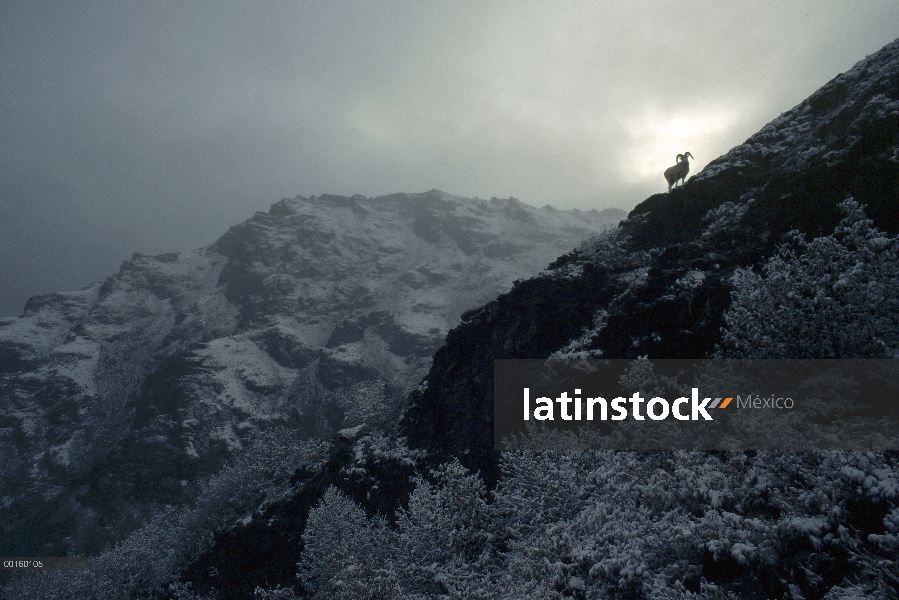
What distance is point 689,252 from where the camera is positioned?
3266 centimetres

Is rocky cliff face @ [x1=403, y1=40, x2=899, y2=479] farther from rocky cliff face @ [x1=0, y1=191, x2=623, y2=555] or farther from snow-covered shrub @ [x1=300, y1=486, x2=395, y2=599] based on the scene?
rocky cliff face @ [x1=0, y1=191, x2=623, y2=555]

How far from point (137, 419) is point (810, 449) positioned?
177452 mm

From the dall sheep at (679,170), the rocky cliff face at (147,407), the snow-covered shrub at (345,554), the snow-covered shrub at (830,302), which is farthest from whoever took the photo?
the rocky cliff face at (147,407)

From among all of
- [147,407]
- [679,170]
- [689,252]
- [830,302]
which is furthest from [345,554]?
[147,407]

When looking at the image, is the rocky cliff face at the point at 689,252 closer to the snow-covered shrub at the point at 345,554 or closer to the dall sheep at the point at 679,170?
the dall sheep at the point at 679,170

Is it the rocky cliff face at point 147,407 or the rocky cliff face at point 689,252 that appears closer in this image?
the rocky cliff face at point 689,252

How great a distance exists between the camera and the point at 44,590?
65.4 metres

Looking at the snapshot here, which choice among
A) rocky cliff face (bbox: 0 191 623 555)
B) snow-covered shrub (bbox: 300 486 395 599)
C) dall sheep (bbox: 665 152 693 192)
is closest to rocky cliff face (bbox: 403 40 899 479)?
dall sheep (bbox: 665 152 693 192)

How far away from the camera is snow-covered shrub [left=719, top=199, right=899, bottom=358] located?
1555cm

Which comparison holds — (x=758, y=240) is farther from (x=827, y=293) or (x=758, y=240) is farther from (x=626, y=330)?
(x=827, y=293)

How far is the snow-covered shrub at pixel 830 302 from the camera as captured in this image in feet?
51.0

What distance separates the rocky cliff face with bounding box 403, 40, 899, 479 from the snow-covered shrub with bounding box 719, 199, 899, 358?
606 centimetres

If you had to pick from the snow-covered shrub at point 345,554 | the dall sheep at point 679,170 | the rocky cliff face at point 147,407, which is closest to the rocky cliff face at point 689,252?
the dall sheep at point 679,170

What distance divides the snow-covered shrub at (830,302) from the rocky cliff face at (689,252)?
6.06 metres
